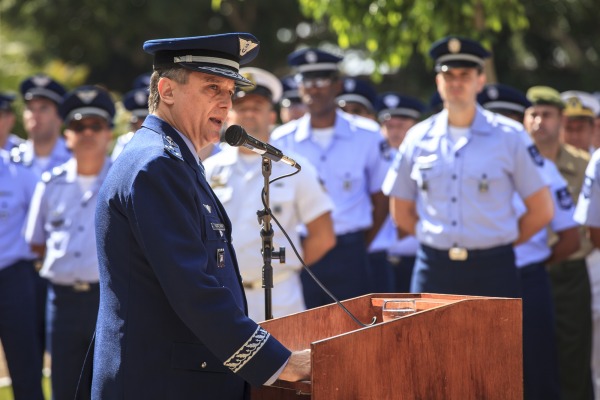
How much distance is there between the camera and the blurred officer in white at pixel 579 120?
9305mm

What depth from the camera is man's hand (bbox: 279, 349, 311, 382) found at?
349 cm

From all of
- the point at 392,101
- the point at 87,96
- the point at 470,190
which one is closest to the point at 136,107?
the point at 87,96

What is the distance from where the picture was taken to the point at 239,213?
6.22 metres

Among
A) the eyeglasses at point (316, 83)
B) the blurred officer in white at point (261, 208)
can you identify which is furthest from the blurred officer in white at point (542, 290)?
the eyeglasses at point (316, 83)

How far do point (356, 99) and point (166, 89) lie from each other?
7369mm

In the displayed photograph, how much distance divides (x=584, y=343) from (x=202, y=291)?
5001 millimetres

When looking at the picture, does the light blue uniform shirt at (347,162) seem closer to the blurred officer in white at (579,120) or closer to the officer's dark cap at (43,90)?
the blurred officer in white at (579,120)

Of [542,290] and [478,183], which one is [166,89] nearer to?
[478,183]

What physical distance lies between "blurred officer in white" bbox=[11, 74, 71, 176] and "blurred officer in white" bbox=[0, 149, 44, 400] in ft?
5.80

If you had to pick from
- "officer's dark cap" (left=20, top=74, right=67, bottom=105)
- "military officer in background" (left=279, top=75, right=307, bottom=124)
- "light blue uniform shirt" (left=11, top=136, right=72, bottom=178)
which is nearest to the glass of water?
"light blue uniform shirt" (left=11, top=136, right=72, bottom=178)

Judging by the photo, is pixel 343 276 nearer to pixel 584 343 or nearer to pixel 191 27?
pixel 584 343

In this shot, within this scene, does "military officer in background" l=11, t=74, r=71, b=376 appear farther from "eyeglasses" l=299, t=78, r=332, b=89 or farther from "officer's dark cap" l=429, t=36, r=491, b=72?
"officer's dark cap" l=429, t=36, r=491, b=72

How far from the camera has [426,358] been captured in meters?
3.53

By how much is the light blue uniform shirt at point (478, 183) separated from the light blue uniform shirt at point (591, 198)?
0.37m
